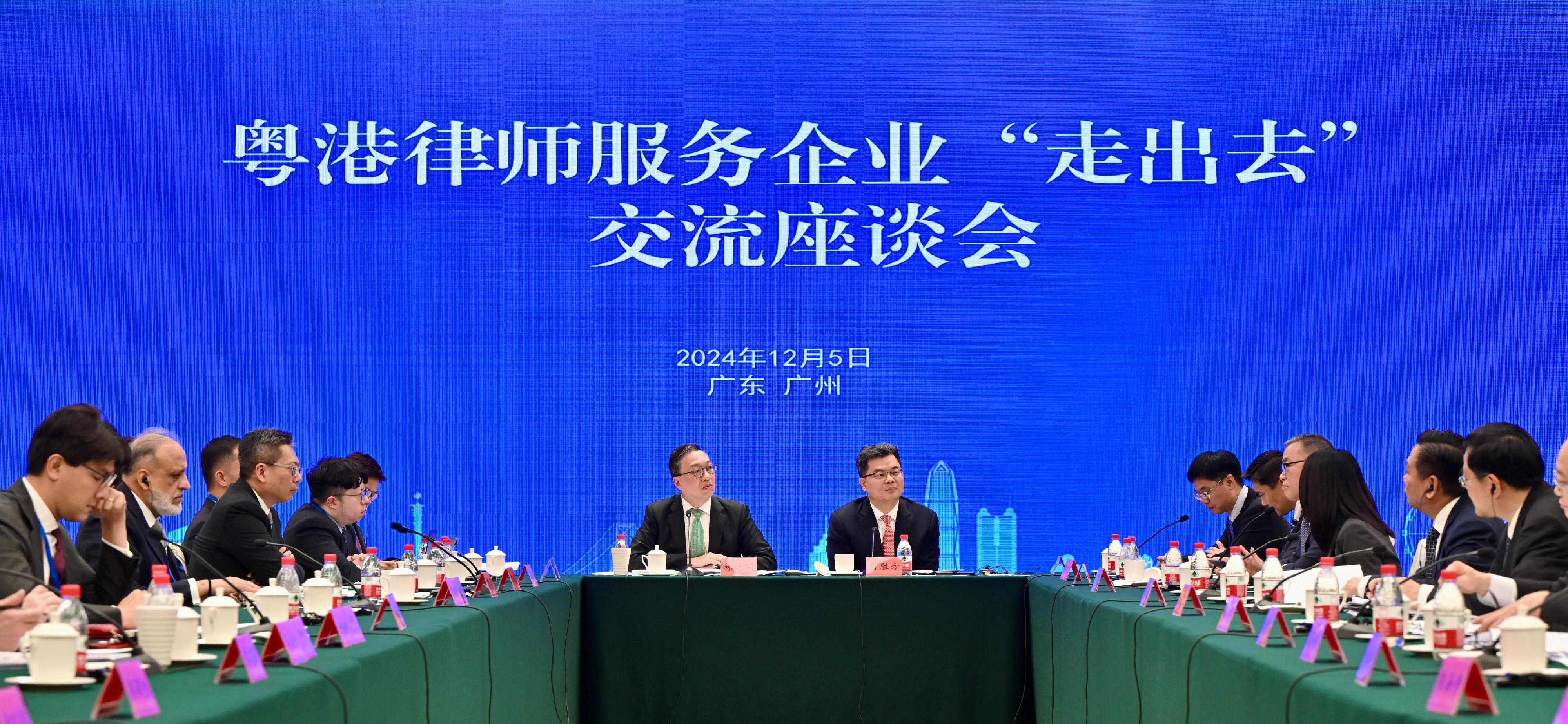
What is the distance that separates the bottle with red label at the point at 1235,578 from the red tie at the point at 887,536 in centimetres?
190

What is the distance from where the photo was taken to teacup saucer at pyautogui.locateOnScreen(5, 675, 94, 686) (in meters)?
1.82

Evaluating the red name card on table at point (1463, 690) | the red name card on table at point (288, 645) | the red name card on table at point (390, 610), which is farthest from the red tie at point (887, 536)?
the red name card on table at point (1463, 690)

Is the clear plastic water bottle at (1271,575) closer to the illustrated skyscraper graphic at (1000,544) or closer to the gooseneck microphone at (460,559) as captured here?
the gooseneck microphone at (460,559)

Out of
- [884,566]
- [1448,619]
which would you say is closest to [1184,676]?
[1448,619]

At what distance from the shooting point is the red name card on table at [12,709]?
1.47 m

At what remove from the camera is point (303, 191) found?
6.05 meters

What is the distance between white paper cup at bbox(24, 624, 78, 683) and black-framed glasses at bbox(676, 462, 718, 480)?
11.7ft

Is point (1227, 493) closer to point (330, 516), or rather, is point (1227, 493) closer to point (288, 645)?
point (330, 516)

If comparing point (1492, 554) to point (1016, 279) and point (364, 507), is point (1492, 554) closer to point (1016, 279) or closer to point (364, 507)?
point (1016, 279)

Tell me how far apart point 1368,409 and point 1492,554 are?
269cm

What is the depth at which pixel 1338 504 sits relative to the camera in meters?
3.74

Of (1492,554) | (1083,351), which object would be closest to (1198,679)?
(1492,554)

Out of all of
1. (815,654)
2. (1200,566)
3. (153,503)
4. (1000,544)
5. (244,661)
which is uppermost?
(153,503)

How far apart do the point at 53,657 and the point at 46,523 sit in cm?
100
